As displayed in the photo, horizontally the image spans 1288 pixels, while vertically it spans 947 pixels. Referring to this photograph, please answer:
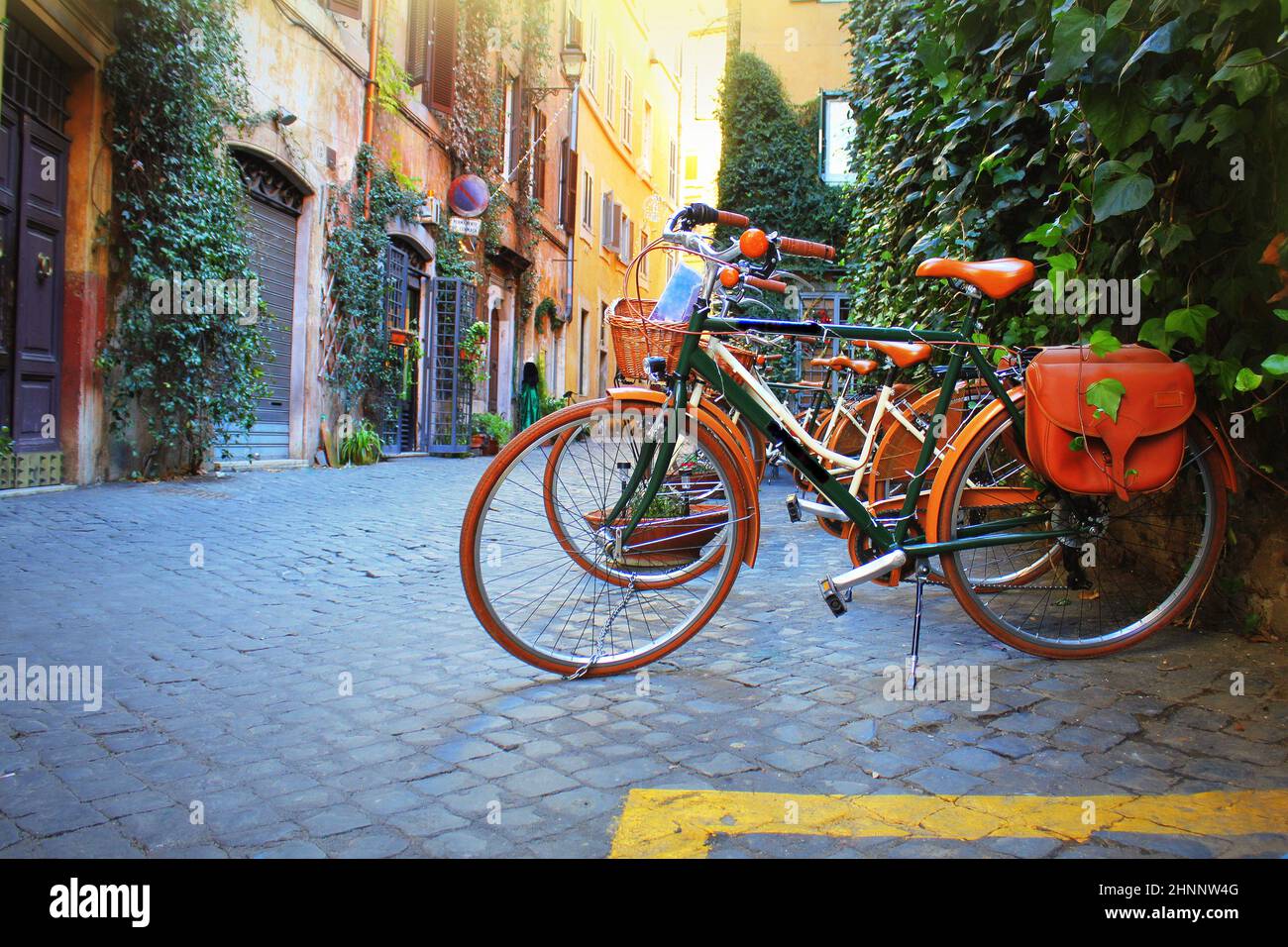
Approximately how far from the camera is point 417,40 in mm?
12961

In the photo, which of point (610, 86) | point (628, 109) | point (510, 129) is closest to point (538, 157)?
point (510, 129)

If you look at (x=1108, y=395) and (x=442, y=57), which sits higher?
(x=442, y=57)

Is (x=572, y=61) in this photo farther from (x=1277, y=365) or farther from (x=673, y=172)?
(x=673, y=172)

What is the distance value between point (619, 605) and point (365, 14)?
10296mm

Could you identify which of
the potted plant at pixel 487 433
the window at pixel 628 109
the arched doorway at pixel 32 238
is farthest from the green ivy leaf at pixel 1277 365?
the window at pixel 628 109

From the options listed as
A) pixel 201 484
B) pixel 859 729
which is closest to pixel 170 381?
Result: pixel 201 484

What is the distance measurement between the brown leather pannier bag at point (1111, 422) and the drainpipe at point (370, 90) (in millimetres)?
9947

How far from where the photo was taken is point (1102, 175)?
2.82m

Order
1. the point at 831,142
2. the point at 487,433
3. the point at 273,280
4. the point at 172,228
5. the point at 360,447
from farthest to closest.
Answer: the point at 831,142 → the point at 487,433 → the point at 360,447 → the point at 273,280 → the point at 172,228

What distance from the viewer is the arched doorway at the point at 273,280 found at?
376 inches

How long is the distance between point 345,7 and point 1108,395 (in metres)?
10.1

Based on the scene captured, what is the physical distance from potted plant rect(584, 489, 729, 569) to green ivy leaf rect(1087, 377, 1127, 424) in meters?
1.10

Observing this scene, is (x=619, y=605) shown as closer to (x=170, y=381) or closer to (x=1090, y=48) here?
(x=1090, y=48)

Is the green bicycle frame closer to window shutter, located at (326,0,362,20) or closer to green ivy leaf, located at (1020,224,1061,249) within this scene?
green ivy leaf, located at (1020,224,1061,249)
